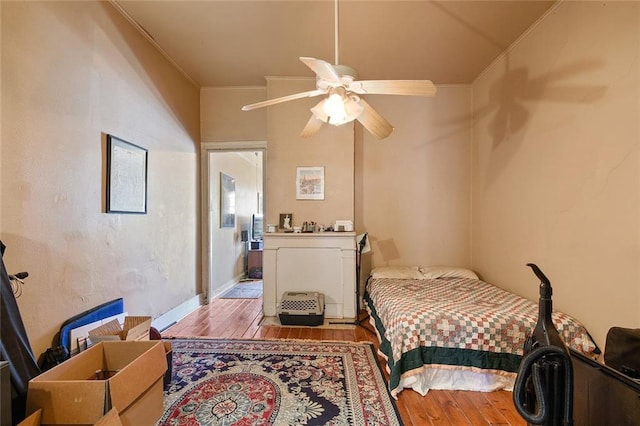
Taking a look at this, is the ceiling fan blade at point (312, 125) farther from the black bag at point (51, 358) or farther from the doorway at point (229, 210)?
the black bag at point (51, 358)

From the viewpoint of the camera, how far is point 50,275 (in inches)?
68.4

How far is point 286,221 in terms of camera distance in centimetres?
338

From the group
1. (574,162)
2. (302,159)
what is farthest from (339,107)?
(574,162)

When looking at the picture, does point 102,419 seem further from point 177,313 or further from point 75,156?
point 177,313

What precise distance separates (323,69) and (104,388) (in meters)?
1.85

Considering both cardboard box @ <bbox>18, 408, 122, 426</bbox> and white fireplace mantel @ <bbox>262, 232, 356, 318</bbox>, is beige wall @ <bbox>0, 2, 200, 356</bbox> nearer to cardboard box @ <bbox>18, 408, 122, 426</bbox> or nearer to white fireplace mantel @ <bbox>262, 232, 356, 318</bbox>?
cardboard box @ <bbox>18, 408, 122, 426</bbox>

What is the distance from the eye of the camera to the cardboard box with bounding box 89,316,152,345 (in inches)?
71.2

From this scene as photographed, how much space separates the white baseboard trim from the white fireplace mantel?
3.29 feet

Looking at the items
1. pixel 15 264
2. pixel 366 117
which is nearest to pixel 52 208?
pixel 15 264

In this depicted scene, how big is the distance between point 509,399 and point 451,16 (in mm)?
3042

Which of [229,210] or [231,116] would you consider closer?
[231,116]

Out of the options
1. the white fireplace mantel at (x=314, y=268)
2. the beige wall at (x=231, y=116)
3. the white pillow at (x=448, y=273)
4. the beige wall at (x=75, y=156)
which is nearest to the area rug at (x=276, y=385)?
the white fireplace mantel at (x=314, y=268)

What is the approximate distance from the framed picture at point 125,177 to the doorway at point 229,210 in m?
1.24

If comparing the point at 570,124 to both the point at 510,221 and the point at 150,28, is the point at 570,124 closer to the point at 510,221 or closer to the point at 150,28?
the point at 510,221
